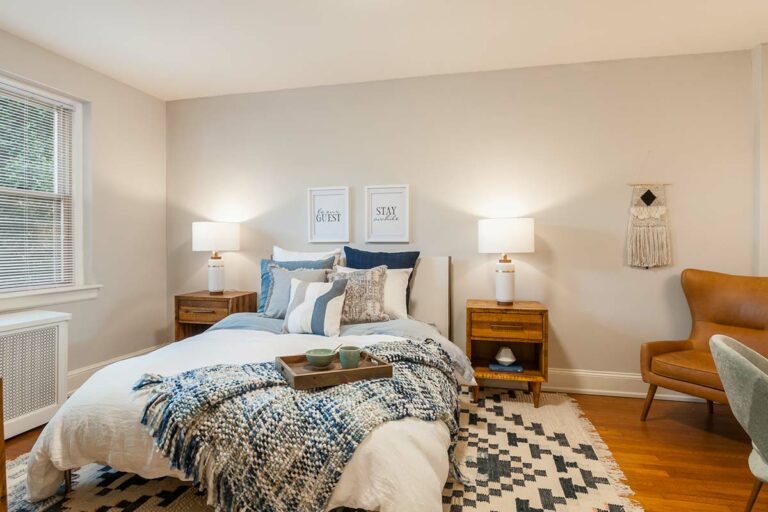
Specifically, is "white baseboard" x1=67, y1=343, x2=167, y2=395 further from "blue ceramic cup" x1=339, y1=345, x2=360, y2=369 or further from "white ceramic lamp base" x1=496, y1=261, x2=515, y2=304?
"white ceramic lamp base" x1=496, y1=261, x2=515, y2=304

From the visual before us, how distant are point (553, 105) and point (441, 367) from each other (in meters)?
2.32

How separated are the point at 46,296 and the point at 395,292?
247 cm

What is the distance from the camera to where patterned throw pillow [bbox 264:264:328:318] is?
3.00 m

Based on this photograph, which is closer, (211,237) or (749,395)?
(749,395)

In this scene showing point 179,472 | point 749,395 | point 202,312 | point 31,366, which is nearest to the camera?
point 749,395

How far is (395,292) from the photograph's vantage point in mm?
3105

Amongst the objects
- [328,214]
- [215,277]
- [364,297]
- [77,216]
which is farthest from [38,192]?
[364,297]

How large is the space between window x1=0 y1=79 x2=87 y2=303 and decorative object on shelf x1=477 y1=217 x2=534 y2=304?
10.3 feet

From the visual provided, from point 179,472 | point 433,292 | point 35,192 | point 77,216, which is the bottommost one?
point 179,472

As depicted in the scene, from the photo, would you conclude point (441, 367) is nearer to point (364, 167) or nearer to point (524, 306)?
point (524, 306)

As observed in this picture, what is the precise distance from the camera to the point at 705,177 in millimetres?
3119

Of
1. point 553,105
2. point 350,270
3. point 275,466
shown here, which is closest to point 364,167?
point 350,270

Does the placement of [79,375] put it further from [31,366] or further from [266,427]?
[266,427]

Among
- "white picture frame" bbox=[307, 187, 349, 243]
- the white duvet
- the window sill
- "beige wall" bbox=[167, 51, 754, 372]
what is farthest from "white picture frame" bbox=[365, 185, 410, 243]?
the window sill
